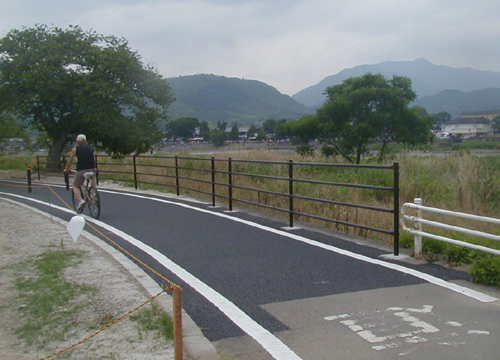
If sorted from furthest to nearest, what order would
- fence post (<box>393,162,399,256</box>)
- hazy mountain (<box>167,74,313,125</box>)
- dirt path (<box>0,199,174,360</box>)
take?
hazy mountain (<box>167,74,313,125</box>) → fence post (<box>393,162,399,256</box>) → dirt path (<box>0,199,174,360</box>)

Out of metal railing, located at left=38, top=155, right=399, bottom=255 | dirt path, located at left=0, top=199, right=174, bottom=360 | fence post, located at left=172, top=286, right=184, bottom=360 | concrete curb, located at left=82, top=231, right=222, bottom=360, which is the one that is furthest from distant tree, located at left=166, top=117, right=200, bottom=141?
fence post, located at left=172, top=286, right=184, bottom=360

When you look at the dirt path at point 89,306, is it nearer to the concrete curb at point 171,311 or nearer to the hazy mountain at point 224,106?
the concrete curb at point 171,311

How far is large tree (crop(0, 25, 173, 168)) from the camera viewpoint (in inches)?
1115

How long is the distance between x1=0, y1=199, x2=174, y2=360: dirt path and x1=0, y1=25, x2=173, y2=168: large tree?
816 inches

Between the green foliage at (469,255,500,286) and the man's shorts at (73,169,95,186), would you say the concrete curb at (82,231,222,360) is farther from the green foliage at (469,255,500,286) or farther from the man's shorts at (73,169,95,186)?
the man's shorts at (73,169,95,186)

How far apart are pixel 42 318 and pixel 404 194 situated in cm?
1027

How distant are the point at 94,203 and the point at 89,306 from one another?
6.35 m

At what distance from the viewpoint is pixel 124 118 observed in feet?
100

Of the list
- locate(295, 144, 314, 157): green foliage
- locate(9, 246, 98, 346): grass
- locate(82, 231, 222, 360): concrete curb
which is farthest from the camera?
locate(295, 144, 314, 157): green foliage

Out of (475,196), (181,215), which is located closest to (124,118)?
(181,215)

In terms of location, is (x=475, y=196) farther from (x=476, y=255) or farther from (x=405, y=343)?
(x=405, y=343)

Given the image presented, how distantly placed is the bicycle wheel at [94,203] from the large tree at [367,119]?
15.8 metres

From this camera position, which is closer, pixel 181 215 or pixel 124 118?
pixel 181 215

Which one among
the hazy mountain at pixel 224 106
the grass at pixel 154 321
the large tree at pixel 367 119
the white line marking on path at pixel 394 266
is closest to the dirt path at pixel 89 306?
the grass at pixel 154 321
